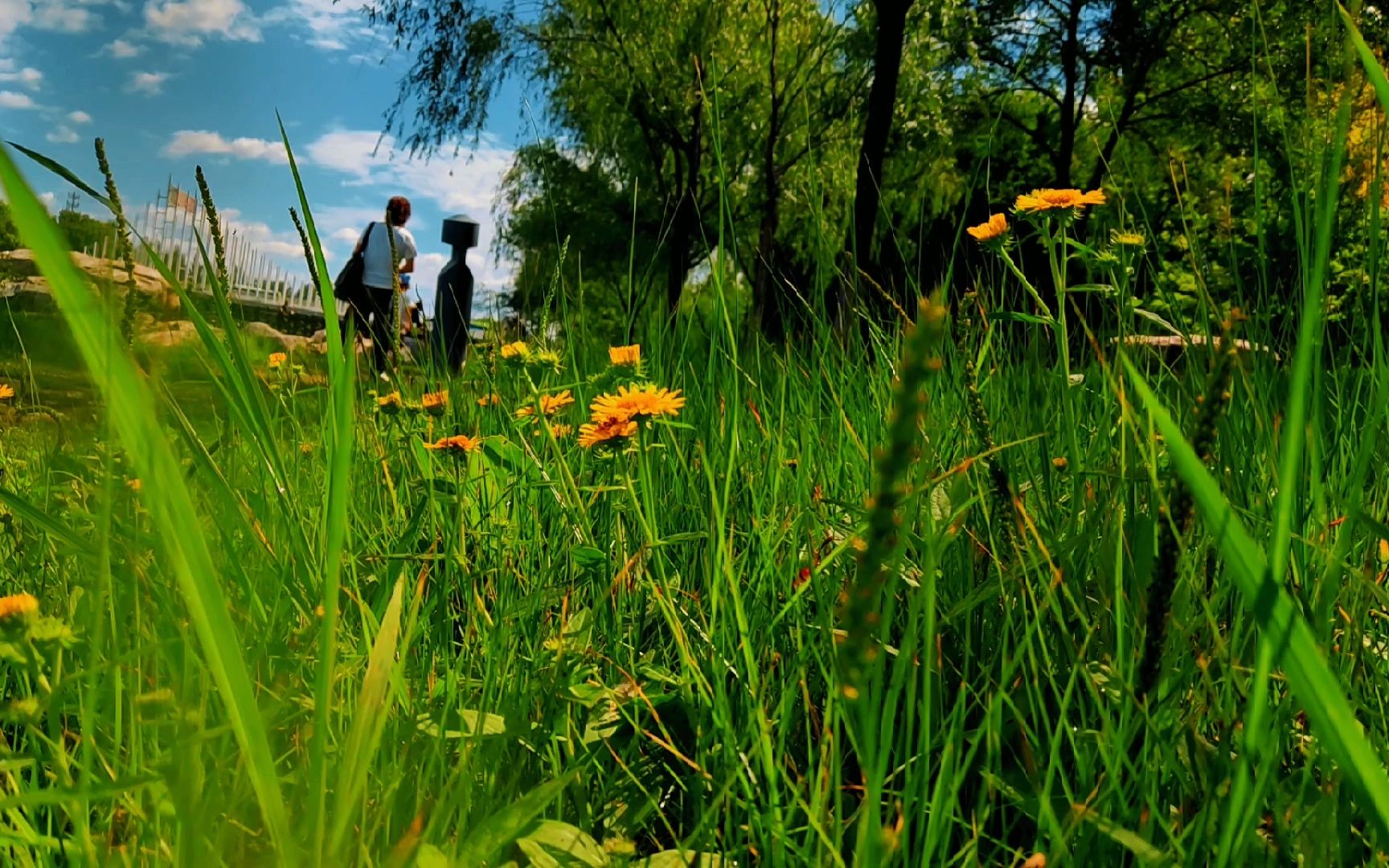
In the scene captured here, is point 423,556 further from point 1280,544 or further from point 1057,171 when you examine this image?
point 1057,171

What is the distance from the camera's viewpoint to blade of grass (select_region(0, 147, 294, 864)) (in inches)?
13.1

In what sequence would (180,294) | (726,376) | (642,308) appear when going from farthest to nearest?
(642,308), (726,376), (180,294)

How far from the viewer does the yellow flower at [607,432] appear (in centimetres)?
100

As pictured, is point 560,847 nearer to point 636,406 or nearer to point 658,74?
point 636,406

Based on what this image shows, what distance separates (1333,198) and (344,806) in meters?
0.58

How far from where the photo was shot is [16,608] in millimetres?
609

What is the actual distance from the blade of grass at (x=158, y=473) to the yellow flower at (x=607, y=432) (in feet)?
1.98

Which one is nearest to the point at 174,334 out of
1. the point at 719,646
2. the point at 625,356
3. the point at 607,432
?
the point at 607,432

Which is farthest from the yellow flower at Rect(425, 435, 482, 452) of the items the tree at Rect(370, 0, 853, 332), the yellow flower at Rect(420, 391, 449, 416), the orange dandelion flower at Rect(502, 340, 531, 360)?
the tree at Rect(370, 0, 853, 332)

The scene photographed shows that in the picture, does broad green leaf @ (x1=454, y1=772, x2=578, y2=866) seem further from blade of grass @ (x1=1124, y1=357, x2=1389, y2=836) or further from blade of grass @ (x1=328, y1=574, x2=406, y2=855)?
blade of grass @ (x1=1124, y1=357, x2=1389, y2=836)

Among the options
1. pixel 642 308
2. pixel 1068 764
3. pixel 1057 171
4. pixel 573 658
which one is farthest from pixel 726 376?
pixel 1057 171

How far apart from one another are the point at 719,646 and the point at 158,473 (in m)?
0.53

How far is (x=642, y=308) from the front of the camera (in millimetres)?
1826

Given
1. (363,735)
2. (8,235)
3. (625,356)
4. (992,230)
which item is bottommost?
(363,735)
